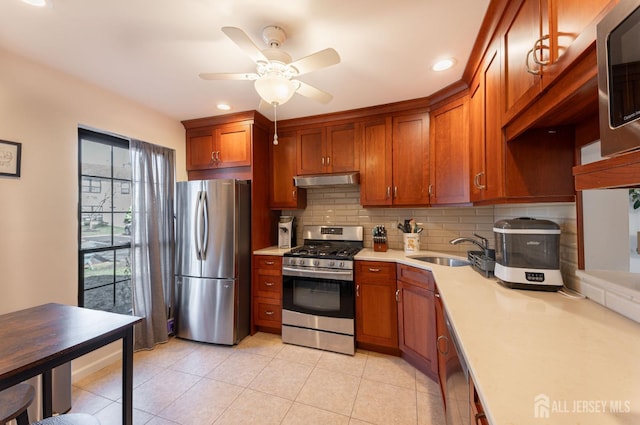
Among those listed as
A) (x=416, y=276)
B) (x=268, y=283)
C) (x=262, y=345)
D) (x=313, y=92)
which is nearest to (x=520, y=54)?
(x=313, y=92)

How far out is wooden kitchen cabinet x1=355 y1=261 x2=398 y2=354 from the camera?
7.66ft

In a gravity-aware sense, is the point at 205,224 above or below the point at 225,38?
below

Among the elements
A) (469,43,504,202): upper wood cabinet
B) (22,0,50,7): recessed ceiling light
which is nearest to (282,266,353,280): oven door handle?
(469,43,504,202): upper wood cabinet

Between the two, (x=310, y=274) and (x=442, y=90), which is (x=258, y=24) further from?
(x=310, y=274)

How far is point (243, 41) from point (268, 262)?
2.09m

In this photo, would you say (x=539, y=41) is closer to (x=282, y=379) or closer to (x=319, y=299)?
(x=319, y=299)

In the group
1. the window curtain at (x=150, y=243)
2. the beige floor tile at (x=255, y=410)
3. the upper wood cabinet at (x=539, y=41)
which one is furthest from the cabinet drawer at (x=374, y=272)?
the window curtain at (x=150, y=243)

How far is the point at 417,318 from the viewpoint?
6.89ft

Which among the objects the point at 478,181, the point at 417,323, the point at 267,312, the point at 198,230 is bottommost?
the point at 267,312

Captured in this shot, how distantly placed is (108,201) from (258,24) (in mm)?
2177

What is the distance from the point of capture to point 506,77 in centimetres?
132

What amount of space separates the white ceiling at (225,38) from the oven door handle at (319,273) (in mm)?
1711

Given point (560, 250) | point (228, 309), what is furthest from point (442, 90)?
point (228, 309)

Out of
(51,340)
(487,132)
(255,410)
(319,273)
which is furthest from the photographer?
(319,273)
